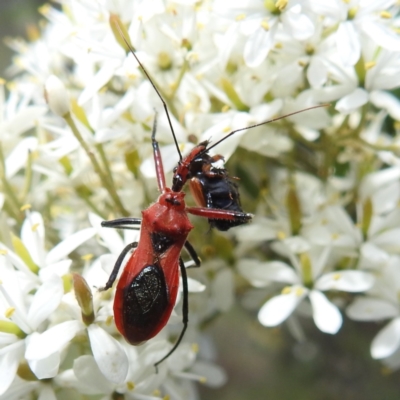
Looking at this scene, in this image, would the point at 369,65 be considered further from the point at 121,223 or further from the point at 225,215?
the point at 121,223

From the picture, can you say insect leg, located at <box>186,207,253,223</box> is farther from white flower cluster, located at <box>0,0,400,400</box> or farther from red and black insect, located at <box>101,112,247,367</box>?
white flower cluster, located at <box>0,0,400,400</box>

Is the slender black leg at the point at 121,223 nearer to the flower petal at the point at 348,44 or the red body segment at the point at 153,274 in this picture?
the red body segment at the point at 153,274

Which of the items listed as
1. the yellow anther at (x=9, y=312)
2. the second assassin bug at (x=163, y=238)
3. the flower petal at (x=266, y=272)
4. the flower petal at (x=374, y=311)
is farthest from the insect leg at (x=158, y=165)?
the flower petal at (x=374, y=311)

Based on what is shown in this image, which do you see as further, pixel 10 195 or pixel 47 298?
A: pixel 10 195

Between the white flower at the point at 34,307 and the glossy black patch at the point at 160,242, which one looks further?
the glossy black patch at the point at 160,242

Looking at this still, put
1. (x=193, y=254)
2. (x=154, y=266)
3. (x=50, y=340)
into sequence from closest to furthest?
(x=50, y=340) < (x=154, y=266) < (x=193, y=254)

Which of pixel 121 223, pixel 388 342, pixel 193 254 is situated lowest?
pixel 388 342

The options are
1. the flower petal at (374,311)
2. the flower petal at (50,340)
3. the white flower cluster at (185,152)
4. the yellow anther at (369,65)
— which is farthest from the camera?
the flower petal at (374,311)

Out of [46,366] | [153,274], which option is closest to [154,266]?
[153,274]
